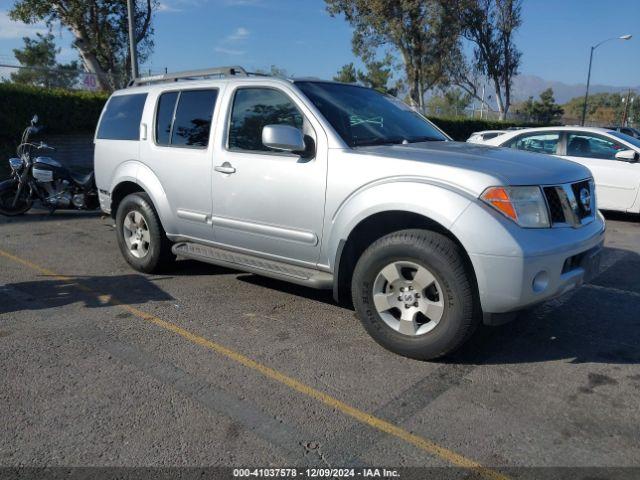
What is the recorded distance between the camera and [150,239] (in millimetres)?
5488

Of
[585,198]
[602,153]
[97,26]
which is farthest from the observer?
[97,26]

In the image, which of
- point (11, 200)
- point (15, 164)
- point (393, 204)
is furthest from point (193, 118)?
point (11, 200)

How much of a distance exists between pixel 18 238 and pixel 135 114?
3134mm

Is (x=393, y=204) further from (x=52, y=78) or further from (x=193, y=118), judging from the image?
(x=52, y=78)

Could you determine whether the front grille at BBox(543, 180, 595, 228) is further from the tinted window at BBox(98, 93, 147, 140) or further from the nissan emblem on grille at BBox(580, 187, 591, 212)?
the tinted window at BBox(98, 93, 147, 140)

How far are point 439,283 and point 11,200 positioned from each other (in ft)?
26.5

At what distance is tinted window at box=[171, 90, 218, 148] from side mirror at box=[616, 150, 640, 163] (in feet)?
22.4

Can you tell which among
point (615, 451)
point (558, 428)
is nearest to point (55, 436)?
point (558, 428)

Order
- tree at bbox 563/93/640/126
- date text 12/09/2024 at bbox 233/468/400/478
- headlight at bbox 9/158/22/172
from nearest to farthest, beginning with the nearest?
date text 12/09/2024 at bbox 233/468/400/478
headlight at bbox 9/158/22/172
tree at bbox 563/93/640/126

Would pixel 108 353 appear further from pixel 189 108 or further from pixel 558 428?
pixel 558 428

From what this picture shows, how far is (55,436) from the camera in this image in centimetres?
279

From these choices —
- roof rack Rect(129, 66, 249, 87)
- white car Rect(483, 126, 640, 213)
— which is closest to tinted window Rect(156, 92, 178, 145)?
roof rack Rect(129, 66, 249, 87)

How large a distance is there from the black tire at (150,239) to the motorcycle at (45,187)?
11.6 ft

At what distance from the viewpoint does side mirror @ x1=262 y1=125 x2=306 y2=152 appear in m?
3.92
